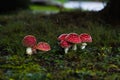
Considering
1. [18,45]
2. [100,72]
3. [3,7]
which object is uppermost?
[3,7]

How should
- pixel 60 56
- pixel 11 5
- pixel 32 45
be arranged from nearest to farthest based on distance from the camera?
pixel 32 45, pixel 60 56, pixel 11 5

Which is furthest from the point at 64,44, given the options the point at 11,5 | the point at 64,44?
the point at 11,5

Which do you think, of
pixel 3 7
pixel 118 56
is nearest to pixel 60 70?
pixel 118 56

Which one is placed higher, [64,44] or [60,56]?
[64,44]

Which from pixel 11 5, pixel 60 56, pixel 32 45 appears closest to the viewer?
pixel 32 45

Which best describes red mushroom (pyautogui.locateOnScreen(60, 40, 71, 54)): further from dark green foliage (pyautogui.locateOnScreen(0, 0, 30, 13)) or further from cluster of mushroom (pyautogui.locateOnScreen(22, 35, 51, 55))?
dark green foliage (pyautogui.locateOnScreen(0, 0, 30, 13))

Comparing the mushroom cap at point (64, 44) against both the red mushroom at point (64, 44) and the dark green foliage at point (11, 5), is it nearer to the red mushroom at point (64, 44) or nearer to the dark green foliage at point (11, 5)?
the red mushroom at point (64, 44)

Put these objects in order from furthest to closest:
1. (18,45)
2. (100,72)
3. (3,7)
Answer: (3,7), (18,45), (100,72)

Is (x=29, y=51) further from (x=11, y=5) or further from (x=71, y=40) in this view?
(x=11, y=5)

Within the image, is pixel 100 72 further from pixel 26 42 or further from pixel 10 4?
pixel 10 4

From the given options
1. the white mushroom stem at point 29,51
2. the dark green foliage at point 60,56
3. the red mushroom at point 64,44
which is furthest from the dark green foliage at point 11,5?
the red mushroom at point 64,44

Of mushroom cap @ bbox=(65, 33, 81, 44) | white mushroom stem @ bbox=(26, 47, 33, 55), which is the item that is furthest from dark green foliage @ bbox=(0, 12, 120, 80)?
mushroom cap @ bbox=(65, 33, 81, 44)
